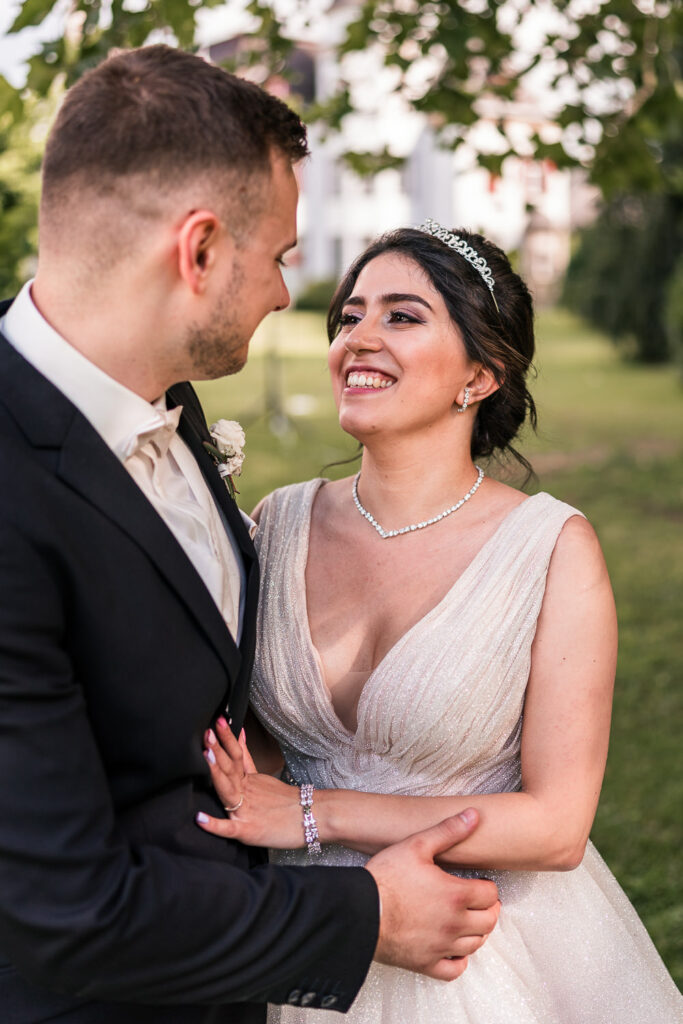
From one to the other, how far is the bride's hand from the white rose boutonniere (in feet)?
1.87

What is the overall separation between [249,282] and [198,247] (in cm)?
12

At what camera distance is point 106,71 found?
1625 millimetres

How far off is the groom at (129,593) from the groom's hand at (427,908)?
0.02 m

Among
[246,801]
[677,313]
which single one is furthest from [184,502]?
[677,313]

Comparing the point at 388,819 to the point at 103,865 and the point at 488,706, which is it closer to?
the point at 488,706

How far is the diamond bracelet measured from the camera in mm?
2195

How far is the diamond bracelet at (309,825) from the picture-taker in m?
2.20

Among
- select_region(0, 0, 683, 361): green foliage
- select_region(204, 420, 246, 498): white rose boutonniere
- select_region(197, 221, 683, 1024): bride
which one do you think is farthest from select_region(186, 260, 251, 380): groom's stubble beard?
select_region(0, 0, 683, 361): green foliage

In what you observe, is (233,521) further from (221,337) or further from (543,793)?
(543,793)

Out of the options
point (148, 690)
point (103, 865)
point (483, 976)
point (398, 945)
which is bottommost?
point (483, 976)

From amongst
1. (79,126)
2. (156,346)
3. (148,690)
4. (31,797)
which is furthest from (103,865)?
(79,126)

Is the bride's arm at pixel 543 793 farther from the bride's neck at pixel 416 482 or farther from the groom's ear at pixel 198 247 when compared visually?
the groom's ear at pixel 198 247

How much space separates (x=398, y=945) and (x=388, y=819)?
0.42 meters

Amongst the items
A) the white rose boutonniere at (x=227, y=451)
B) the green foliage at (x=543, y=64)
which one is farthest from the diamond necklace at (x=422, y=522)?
the green foliage at (x=543, y=64)
